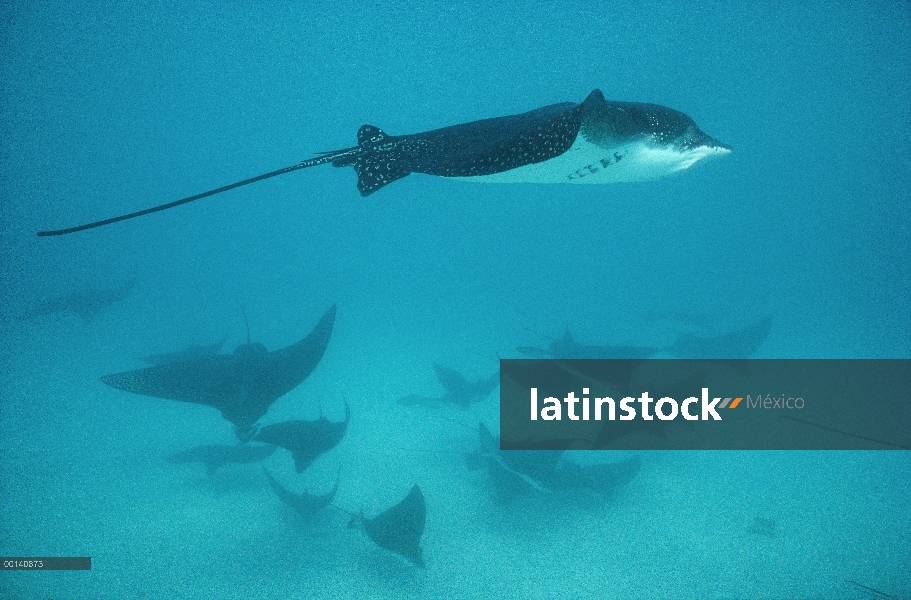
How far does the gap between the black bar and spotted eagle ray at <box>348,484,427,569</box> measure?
2.86m

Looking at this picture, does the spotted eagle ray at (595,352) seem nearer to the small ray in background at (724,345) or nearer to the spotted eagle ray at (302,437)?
the small ray in background at (724,345)

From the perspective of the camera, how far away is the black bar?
12.0ft

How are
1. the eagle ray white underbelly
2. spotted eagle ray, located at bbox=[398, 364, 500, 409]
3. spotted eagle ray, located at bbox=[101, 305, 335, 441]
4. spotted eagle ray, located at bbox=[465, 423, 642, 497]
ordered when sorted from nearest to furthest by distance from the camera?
the eagle ray white underbelly → spotted eagle ray, located at bbox=[101, 305, 335, 441] → spotted eagle ray, located at bbox=[465, 423, 642, 497] → spotted eagle ray, located at bbox=[398, 364, 500, 409]

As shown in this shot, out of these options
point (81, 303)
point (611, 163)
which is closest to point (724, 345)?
point (611, 163)

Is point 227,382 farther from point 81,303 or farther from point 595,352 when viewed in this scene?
point 81,303

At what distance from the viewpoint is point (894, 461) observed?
5.29 m

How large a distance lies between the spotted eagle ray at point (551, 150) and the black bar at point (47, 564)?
3.63 metres

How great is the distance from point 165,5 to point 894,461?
38370 mm

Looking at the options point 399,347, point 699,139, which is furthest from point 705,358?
point 399,347

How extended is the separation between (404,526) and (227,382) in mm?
2285

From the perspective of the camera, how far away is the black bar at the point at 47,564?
364 cm

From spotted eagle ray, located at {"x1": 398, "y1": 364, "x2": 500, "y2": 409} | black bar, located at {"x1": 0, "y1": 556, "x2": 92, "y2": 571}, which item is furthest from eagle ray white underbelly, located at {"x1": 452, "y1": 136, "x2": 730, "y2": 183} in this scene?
black bar, located at {"x1": 0, "y1": 556, "x2": 92, "y2": 571}

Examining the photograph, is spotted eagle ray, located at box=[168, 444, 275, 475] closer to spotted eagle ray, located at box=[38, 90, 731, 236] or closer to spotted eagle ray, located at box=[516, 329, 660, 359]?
spotted eagle ray, located at box=[38, 90, 731, 236]

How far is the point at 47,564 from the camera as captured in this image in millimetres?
3650
